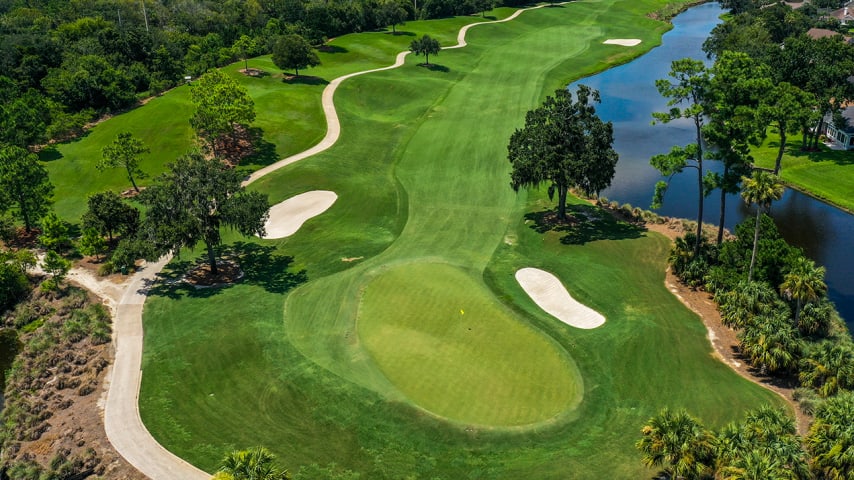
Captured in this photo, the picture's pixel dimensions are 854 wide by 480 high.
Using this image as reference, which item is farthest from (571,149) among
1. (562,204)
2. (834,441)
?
(834,441)

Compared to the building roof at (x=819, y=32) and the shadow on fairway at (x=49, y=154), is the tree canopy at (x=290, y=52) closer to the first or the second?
the shadow on fairway at (x=49, y=154)

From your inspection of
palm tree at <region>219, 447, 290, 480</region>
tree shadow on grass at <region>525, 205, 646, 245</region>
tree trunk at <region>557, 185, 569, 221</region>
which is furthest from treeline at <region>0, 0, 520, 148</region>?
palm tree at <region>219, 447, 290, 480</region>

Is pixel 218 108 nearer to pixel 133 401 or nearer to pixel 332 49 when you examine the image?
pixel 133 401

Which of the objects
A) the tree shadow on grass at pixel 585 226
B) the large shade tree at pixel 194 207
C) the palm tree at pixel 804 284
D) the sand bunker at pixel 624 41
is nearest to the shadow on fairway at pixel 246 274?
the large shade tree at pixel 194 207

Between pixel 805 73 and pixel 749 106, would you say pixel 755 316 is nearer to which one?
pixel 749 106

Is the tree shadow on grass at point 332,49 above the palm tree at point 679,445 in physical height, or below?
above

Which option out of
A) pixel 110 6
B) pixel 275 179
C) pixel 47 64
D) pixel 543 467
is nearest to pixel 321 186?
pixel 275 179
